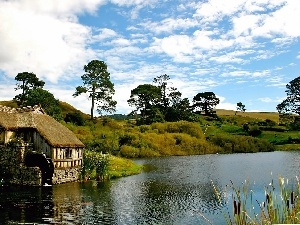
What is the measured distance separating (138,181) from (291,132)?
80.4m

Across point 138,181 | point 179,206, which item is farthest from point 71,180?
point 179,206

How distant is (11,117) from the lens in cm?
4466

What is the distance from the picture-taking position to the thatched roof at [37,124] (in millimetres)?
42812

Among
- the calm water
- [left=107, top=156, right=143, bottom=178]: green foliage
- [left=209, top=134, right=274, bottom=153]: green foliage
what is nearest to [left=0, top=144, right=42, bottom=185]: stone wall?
the calm water

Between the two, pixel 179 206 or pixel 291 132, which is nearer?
pixel 179 206

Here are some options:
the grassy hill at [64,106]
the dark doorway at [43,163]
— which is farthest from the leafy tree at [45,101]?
the dark doorway at [43,163]

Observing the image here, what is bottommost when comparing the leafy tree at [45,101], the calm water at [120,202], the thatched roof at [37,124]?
the calm water at [120,202]

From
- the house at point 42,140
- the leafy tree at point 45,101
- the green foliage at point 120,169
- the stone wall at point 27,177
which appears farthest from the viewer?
the leafy tree at point 45,101

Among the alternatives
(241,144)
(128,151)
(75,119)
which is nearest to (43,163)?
(128,151)

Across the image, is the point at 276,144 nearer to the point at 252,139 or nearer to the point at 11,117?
the point at 252,139

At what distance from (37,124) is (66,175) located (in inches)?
255

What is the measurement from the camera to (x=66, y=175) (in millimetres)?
43312

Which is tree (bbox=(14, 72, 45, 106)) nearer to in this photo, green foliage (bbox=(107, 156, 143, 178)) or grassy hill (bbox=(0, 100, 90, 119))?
grassy hill (bbox=(0, 100, 90, 119))

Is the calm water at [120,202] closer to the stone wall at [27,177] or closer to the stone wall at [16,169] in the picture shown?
the stone wall at [27,177]
